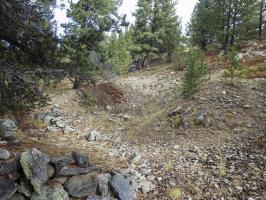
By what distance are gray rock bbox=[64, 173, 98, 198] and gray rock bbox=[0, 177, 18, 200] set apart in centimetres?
118

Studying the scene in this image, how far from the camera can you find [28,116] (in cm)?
1291

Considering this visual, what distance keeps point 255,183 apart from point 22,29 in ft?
23.5

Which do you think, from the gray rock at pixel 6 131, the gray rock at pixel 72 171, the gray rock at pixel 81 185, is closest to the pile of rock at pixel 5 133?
the gray rock at pixel 6 131

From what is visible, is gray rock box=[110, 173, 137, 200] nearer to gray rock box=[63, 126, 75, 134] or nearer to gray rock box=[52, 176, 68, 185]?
gray rock box=[52, 176, 68, 185]

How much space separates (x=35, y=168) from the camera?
6.43 meters

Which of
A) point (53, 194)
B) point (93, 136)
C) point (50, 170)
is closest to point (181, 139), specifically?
point (93, 136)

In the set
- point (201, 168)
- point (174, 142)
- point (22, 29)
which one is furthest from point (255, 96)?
point (22, 29)

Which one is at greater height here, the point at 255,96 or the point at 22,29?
the point at 22,29

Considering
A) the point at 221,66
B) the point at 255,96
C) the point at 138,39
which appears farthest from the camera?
the point at 138,39

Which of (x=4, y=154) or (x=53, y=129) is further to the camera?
(x=53, y=129)

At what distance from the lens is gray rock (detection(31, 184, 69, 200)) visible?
6.29 meters

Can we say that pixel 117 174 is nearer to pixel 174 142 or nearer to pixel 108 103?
pixel 174 142

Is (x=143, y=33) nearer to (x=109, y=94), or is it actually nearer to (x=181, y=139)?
(x=109, y=94)

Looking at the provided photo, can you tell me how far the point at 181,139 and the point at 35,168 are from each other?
17.8 feet
